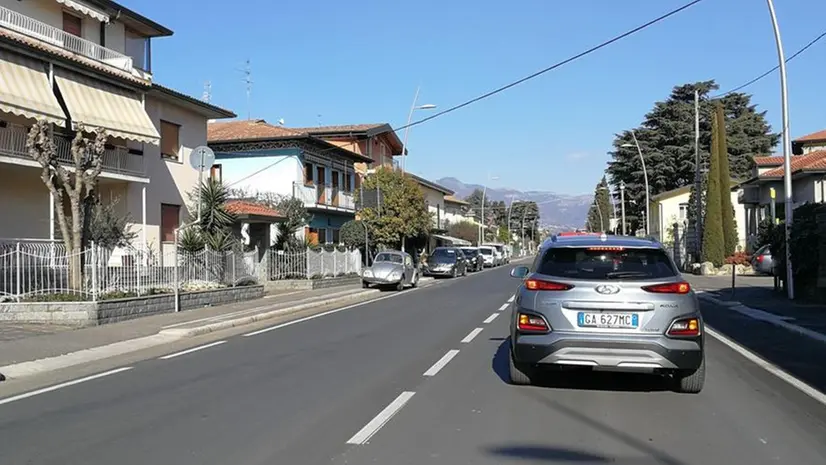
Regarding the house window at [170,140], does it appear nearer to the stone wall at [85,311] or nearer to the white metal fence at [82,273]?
the white metal fence at [82,273]

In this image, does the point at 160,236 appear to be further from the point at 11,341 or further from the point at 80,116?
the point at 11,341

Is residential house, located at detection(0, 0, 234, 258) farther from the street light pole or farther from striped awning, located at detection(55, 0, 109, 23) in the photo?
the street light pole

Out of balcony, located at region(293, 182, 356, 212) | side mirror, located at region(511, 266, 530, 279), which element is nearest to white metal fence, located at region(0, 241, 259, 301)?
side mirror, located at region(511, 266, 530, 279)

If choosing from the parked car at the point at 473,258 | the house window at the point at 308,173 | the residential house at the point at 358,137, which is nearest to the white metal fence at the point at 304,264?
the house window at the point at 308,173

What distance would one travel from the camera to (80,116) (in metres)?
22.4

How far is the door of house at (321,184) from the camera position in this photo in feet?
130

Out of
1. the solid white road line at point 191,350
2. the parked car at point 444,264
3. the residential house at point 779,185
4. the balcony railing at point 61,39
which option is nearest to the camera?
the solid white road line at point 191,350

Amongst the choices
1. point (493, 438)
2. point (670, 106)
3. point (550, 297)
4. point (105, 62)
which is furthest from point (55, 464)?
point (670, 106)

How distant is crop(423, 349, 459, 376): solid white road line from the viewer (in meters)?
9.57

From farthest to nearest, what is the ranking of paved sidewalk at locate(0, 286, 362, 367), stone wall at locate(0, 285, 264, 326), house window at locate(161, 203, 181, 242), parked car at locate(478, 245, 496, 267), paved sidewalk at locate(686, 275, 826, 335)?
1. parked car at locate(478, 245, 496, 267)
2. house window at locate(161, 203, 181, 242)
3. paved sidewalk at locate(686, 275, 826, 335)
4. stone wall at locate(0, 285, 264, 326)
5. paved sidewalk at locate(0, 286, 362, 367)

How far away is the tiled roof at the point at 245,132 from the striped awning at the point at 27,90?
16.4m

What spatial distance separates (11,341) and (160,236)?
1546 centimetres

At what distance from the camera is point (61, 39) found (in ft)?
78.8

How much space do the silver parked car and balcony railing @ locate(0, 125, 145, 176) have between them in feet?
30.4
